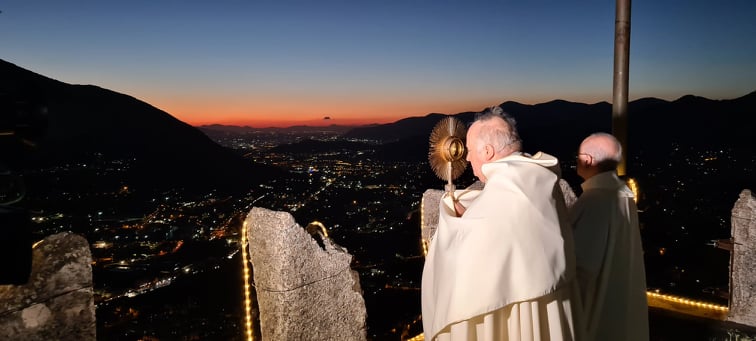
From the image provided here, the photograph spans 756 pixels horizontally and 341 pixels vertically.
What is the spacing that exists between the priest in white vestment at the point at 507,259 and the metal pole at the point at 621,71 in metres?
3.06

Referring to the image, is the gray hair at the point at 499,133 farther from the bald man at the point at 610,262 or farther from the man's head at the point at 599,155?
the man's head at the point at 599,155

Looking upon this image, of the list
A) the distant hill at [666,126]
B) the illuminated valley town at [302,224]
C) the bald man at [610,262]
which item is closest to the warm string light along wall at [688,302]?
the illuminated valley town at [302,224]

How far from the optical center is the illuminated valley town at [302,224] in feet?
17.2

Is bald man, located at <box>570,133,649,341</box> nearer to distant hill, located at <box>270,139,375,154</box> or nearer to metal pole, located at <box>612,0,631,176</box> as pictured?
metal pole, located at <box>612,0,631,176</box>

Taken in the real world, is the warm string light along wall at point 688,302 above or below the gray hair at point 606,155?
below

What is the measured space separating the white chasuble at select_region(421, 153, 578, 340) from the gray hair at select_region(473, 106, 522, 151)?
13 centimetres

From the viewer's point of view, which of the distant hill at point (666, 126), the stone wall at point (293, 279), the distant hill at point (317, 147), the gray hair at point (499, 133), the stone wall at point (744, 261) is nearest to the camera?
the gray hair at point (499, 133)

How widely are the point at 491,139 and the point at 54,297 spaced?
2.49 m

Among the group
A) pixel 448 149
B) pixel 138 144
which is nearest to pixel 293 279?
pixel 448 149

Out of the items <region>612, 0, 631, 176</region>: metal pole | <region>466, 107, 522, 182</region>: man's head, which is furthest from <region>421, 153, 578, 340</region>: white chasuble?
<region>612, 0, 631, 176</region>: metal pole

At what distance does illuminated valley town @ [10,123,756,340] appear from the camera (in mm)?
5254

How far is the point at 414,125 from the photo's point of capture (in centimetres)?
4491

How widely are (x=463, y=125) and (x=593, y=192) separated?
110 cm

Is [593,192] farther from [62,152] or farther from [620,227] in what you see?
[62,152]
